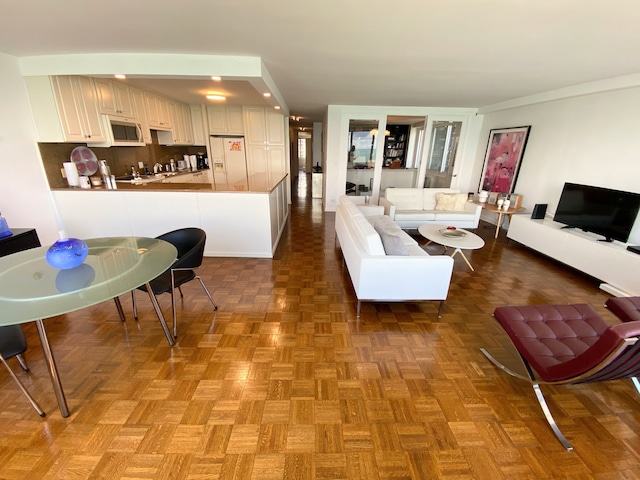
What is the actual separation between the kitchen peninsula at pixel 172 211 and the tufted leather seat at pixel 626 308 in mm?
3306

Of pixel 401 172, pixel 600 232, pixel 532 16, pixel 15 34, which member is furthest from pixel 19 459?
pixel 401 172

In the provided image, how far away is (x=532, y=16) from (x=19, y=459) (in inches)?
150

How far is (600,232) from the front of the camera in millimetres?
3301

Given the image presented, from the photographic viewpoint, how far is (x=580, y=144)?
150 inches

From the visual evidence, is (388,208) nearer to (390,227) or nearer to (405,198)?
(405,198)

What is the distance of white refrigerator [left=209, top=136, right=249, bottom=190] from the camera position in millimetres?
6281

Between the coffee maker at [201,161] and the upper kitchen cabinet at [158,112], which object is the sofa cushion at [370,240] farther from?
the coffee maker at [201,161]

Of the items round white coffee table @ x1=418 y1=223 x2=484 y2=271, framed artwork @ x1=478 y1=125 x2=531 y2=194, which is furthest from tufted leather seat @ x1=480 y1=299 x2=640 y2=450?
framed artwork @ x1=478 y1=125 x2=531 y2=194

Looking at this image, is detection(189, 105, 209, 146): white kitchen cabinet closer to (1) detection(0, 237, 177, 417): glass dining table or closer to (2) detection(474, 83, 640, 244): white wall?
(1) detection(0, 237, 177, 417): glass dining table

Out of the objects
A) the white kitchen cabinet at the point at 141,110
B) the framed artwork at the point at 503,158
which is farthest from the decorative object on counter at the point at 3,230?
the framed artwork at the point at 503,158

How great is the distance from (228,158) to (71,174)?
3317mm

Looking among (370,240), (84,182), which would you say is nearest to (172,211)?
(84,182)

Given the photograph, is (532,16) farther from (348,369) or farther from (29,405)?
(29,405)

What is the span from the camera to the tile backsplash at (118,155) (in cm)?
327
